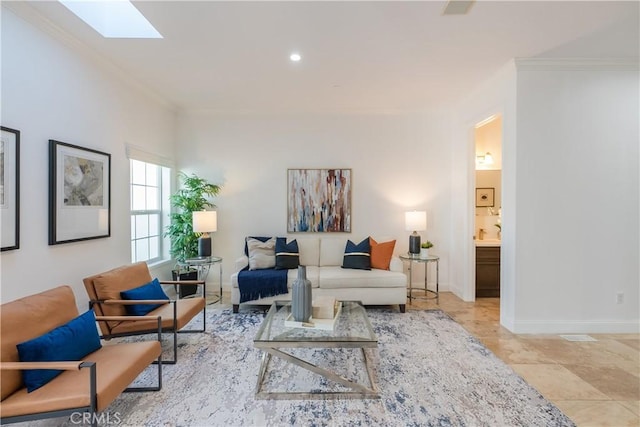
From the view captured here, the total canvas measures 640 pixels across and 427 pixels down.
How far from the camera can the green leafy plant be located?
15.0 feet

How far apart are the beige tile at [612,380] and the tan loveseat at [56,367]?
3.29 meters

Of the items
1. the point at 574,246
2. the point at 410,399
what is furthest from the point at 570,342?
the point at 410,399

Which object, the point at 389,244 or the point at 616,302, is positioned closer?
the point at 616,302

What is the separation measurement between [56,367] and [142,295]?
1344mm

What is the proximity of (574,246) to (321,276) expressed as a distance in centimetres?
282

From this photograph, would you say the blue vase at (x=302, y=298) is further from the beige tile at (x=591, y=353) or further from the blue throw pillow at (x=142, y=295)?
the beige tile at (x=591, y=353)

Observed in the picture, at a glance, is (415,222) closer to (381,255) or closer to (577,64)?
(381,255)

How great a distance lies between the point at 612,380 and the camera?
2.49m

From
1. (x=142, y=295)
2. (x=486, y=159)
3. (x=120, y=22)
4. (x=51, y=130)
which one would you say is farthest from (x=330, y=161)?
(x=51, y=130)

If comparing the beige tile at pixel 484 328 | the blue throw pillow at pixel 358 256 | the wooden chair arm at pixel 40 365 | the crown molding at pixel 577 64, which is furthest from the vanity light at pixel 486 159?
the wooden chair arm at pixel 40 365

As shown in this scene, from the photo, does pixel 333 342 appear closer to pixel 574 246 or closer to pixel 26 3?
pixel 574 246

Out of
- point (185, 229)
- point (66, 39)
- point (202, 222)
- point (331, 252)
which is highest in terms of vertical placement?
point (66, 39)

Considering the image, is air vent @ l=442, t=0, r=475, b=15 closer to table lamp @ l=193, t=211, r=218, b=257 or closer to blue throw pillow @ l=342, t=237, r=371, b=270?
blue throw pillow @ l=342, t=237, r=371, b=270

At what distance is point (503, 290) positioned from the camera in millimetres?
3641
